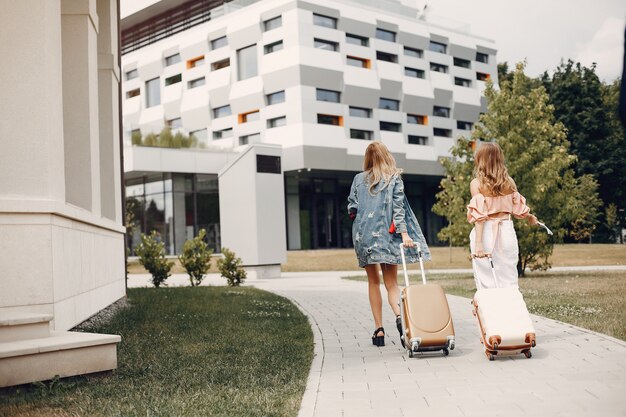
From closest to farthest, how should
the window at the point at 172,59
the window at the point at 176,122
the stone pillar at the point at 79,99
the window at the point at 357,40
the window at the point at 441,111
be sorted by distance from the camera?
the stone pillar at the point at 79,99 < the window at the point at 357,40 < the window at the point at 176,122 < the window at the point at 172,59 < the window at the point at 441,111

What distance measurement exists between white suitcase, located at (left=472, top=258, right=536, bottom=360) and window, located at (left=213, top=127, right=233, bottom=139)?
1527 inches

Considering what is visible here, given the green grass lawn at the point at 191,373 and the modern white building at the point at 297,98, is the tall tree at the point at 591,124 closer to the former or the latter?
the modern white building at the point at 297,98

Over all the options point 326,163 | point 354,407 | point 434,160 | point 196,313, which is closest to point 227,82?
point 326,163

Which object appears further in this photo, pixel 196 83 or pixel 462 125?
pixel 462 125

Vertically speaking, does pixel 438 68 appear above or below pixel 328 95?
above

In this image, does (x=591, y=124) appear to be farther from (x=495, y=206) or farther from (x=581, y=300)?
(x=495, y=206)

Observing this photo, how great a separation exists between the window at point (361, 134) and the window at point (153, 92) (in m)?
14.3

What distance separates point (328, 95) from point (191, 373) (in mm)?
36721

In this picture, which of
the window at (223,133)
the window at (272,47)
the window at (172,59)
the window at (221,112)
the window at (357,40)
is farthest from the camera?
the window at (172,59)

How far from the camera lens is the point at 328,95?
137 feet

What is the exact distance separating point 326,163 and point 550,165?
22602 millimetres

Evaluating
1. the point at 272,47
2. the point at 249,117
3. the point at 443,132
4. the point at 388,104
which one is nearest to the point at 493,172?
the point at 272,47

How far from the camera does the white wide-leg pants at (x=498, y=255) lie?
7208mm

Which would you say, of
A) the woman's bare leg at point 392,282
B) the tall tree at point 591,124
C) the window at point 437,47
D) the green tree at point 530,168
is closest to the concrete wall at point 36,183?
the woman's bare leg at point 392,282
